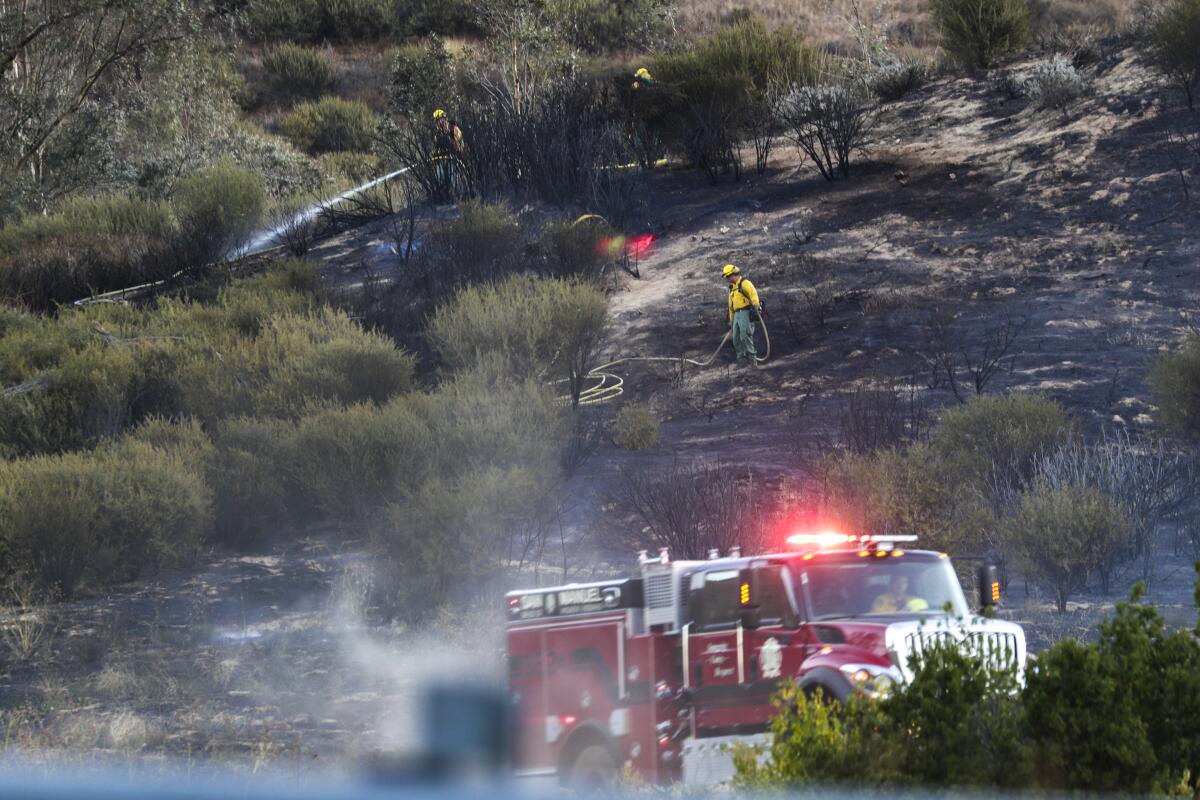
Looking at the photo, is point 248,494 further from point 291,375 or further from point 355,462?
point 291,375

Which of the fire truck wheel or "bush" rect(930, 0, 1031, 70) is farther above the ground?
"bush" rect(930, 0, 1031, 70)

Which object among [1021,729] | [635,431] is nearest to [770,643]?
[1021,729]

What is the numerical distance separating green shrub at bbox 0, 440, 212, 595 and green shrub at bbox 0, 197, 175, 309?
1371cm

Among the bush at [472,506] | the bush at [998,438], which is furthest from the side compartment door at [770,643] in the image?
the bush at [998,438]

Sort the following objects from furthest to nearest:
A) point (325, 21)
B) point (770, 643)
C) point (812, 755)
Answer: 1. point (325, 21)
2. point (770, 643)
3. point (812, 755)

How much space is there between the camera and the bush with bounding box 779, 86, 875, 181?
100 ft

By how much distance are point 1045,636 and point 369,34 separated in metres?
55.9

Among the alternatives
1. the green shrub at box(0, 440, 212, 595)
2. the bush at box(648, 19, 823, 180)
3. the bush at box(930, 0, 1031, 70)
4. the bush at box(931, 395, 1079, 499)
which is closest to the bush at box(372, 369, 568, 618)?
the green shrub at box(0, 440, 212, 595)

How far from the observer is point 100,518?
1470 centimetres

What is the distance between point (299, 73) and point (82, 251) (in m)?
28.3

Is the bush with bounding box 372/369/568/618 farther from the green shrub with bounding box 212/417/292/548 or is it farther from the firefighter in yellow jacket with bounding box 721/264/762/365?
the firefighter in yellow jacket with bounding box 721/264/762/365

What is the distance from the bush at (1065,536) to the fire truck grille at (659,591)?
229 inches

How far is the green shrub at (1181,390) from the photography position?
1593 centimetres

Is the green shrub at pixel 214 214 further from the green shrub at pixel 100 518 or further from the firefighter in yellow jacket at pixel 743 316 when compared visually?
the green shrub at pixel 100 518
